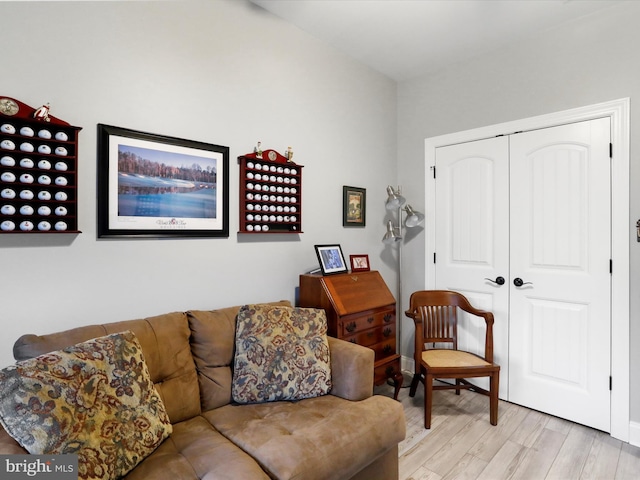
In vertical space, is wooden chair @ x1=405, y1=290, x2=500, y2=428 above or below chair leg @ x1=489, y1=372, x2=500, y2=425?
above

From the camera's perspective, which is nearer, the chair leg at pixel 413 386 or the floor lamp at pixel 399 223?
the chair leg at pixel 413 386

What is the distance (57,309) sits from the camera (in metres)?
1.65

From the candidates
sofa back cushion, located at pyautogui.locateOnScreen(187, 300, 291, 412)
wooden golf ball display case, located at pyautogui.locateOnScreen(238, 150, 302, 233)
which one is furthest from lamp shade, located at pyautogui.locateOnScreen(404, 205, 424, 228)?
sofa back cushion, located at pyautogui.locateOnScreen(187, 300, 291, 412)

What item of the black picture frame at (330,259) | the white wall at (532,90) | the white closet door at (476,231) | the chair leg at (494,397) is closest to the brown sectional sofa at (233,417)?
the black picture frame at (330,259)

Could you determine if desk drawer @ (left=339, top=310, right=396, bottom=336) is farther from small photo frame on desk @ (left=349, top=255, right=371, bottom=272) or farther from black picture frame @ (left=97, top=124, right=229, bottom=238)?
black picture frame @ (left=97, top=124, right=229, bottom=238)

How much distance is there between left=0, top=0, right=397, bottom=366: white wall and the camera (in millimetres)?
1587

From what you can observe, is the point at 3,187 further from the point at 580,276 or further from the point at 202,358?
the point at 580,276

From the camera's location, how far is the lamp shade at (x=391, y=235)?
3.21m

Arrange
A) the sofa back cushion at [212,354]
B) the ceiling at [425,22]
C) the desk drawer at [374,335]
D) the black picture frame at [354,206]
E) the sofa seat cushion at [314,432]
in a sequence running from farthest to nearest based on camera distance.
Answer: the black picture frame at [354,206] < the desk drawer at [374,335] < the ceiling at [425,22] < the sofa back cushion at [212,354] < the sofa seat cushion at [314,432]

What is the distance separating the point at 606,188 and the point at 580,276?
24.9 inches

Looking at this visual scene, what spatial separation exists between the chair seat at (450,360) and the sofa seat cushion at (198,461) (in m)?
1.56

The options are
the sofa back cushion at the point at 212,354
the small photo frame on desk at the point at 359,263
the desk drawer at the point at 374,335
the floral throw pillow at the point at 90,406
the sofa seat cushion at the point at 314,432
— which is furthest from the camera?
the small photo frame on desk at the point at 359,263

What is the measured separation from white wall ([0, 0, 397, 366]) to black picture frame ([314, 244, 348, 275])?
0.16 metres

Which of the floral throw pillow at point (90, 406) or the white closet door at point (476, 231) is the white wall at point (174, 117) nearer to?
the floral throw pillow at point (90, 406)
